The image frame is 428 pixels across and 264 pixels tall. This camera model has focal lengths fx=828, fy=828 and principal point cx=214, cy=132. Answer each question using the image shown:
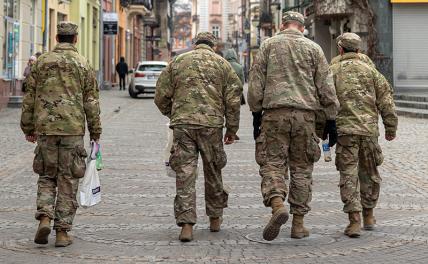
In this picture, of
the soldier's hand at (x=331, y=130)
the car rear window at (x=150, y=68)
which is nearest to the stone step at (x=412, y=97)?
the car rear window at (x=150, y=68)

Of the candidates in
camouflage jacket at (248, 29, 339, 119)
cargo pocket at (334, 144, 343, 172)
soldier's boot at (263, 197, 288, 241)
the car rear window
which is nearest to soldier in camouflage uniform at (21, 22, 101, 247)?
camouflage jacket at (248, 29, 339, 119)

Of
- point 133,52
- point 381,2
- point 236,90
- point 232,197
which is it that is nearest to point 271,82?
Answer: point 236,90

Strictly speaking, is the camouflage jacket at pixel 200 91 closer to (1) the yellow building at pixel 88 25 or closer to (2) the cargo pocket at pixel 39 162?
(2) the cargo pocket at pixel 39 162

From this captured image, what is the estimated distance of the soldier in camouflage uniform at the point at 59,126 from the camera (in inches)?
259

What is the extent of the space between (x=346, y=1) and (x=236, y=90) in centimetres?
2409

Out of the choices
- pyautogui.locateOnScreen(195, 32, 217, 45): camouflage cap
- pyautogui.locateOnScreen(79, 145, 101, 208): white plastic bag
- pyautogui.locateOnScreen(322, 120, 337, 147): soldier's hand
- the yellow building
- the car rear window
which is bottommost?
pyautogui.locateOnScreen(79, 145, 101, 208): white plastic bag

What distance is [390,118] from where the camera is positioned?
741cm

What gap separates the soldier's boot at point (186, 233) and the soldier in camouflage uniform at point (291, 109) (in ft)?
2.15

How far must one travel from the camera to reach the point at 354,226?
6969 mm

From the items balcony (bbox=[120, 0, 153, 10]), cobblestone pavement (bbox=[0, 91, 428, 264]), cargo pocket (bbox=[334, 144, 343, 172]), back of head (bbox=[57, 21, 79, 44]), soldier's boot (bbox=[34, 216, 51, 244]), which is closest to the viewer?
cobblestone pavement (bbox=[0, 91, 428, 264])

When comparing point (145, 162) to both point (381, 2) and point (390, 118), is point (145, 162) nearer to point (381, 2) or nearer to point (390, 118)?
point (390, 118)

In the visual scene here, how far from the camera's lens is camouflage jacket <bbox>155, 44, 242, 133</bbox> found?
272 inches

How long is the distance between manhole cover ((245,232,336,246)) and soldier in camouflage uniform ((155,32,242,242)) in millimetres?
413

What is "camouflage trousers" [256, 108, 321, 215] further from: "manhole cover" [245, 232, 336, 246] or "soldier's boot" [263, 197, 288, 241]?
"soldier's boot" [263, 197, 288, 241]
